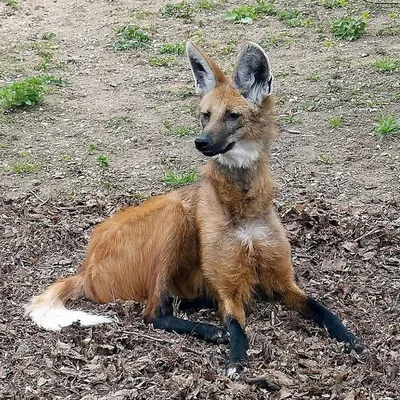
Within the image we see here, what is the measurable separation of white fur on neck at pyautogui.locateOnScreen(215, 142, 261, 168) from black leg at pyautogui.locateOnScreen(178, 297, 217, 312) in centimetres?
80

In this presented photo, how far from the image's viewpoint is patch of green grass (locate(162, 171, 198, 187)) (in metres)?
6.22

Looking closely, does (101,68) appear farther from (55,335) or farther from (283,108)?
(55,335)

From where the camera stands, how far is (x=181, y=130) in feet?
23.2

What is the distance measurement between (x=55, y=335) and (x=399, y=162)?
3.38 m

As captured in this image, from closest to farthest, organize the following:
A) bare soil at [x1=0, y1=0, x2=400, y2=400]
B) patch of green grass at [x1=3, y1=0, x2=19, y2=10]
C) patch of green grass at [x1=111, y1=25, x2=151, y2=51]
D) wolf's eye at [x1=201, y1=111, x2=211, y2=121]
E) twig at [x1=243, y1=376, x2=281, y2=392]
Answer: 1. twig at [x1=243, y1=376, x2=281, y2=392]
2. bare soil at [x1=0, y1=0, x2=400, y2=400]
3. wolf's eye at [x1=201, y1=111, x2=211, y2=121]
4. patch of green grass at [x1=111, y1=25, x2=151, y2=51]
5. patch of green grass at [x1=3, y1=0, x2=19, y2=10]

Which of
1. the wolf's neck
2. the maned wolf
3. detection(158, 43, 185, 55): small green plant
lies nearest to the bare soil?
the maned wolf

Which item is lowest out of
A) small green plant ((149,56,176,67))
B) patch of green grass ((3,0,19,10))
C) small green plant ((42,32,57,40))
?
small green plant ((149,56,176,67))

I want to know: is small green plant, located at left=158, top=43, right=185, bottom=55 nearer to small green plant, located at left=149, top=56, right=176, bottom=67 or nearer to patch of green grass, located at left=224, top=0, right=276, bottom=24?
small green plant, located at left=149, top=56, right=176, bottom=67

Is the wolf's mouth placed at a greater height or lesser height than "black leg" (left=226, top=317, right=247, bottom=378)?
greater

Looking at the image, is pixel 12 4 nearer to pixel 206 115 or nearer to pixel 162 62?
pixel 162 62

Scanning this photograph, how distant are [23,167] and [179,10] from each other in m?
4.36

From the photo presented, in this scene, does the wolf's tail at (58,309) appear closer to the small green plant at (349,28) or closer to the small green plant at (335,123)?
the small green plant at (335,123)

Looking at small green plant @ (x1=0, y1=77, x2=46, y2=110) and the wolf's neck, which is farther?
small green plant @ (x1=0, y1=77, x2=46, y2=110)

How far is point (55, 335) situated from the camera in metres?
4.13
